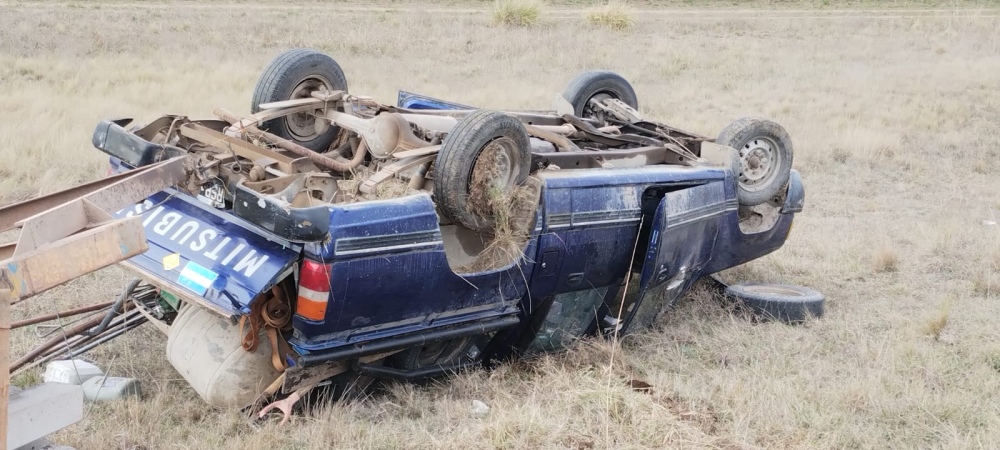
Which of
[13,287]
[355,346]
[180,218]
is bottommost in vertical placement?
[355,346]

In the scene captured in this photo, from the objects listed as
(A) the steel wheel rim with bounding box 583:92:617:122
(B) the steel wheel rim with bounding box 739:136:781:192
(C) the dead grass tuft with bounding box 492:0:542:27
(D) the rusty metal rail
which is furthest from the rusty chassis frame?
(C) the dead grass tuft with bounding box 492:0:542:27

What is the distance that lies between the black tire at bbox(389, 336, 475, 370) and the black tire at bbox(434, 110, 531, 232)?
24.2 inches

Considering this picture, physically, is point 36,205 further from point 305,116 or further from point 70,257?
point 305,116

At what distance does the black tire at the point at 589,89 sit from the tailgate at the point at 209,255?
3.25 m

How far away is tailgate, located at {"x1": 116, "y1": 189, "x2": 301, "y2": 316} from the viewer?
384 cm

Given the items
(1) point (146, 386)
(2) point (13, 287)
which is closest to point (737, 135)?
(1) point (146, 386)

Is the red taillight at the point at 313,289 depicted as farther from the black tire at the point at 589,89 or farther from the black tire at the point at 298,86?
→ the black tire at the point at 589,89

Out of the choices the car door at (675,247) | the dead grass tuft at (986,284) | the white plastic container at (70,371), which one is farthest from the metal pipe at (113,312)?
the dead grass tuft at (986,284)

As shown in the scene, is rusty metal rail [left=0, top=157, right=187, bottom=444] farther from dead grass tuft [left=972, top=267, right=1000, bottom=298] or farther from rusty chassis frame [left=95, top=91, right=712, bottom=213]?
dead grass tuft [left=972, top=267, right=1000, bottom=298]

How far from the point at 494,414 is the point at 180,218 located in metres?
1.73

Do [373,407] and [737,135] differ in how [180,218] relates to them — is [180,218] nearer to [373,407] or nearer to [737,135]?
[373,407]

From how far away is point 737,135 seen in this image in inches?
227

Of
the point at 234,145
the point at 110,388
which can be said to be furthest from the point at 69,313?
the point at 234,145

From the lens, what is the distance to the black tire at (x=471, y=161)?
4238 millimetres
